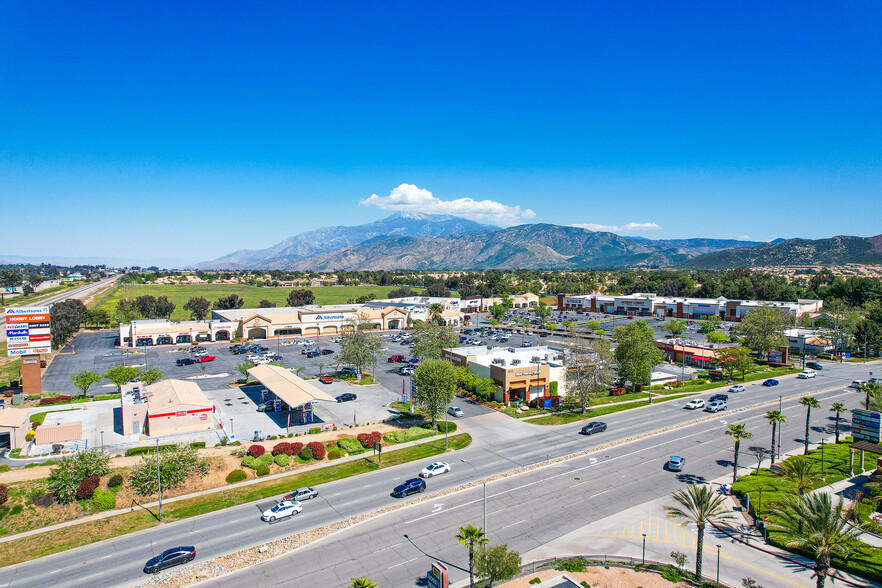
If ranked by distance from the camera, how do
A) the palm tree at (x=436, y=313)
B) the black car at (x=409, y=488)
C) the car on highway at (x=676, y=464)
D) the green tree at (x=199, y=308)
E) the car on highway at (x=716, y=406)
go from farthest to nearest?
the green tree at (x=199, y=308) < the palm tree at (x=436, y=313) < the car on highway at (x=716, y=406) < the car on highway at (x=676, y=464) < the black car at (x=409, y=488)

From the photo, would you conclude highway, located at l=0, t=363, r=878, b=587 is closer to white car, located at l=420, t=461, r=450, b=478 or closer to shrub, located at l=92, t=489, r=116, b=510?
white car, located at l=420, t=461, r=450, b=478

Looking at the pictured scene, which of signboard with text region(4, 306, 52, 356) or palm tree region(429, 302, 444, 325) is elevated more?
signboard with text region(4, 306, 52, 356)

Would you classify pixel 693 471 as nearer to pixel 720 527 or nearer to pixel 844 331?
pixel 720 527

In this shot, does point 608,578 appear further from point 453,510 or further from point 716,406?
point 716,406

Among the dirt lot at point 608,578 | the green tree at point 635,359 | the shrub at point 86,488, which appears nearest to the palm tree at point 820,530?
the dirt lot at point 608,578

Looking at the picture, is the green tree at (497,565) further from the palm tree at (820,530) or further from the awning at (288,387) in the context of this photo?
the awning at (288,387)

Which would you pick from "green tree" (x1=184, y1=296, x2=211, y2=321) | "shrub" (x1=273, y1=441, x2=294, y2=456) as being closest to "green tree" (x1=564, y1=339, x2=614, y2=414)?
"shrub" (x1=273, y1=441, x2=294, y2=456)
